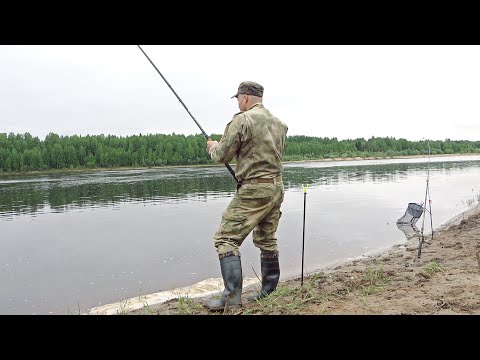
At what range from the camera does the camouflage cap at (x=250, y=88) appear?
465 cm

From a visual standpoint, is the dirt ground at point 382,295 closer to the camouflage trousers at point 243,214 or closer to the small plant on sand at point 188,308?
the small plant on sand at point 188,308

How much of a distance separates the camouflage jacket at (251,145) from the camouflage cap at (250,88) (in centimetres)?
19

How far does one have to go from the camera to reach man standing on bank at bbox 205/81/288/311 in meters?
4.37

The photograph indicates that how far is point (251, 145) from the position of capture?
14.5 ft

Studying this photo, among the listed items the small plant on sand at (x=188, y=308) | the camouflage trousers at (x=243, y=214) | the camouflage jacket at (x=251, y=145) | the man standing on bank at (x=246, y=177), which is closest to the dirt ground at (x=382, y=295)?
the small plant on sand at (x=188, y=308)

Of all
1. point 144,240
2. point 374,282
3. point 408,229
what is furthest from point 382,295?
point 144,240

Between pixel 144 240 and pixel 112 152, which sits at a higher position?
pixel 112 152

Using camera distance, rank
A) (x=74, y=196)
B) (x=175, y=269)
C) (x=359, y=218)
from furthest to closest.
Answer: (x=74, y=196) → (x=359, y=218) → (x=175, y=269)

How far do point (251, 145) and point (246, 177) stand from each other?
0.34 metres

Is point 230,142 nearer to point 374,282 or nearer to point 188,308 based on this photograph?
point 188,308

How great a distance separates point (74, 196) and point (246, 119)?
25.1 m
